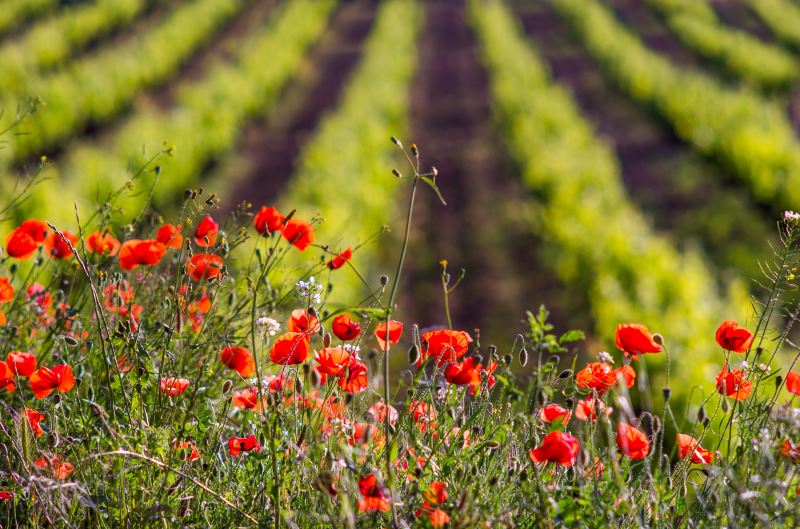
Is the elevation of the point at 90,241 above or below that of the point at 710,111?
above

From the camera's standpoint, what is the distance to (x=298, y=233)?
163 cm

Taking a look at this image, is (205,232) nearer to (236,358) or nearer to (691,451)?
(236,358)

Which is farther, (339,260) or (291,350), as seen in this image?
(339,260)

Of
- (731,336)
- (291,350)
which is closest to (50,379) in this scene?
(291,350)

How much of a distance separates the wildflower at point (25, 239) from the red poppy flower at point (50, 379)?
17.0 inches

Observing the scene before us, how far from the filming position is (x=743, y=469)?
1264mm

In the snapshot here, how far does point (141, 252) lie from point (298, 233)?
30cm

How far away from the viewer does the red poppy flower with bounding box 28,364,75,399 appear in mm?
1381

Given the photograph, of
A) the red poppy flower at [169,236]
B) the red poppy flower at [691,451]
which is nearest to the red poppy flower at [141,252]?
the red poppy flower at [169,236]

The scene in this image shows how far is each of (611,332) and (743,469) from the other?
404 cm

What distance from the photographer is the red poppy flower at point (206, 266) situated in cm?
159

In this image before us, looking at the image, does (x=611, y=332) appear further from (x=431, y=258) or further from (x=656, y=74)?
(x=656, y=74)

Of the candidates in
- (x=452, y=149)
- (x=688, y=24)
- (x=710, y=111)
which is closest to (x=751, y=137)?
(x=710, y=111)

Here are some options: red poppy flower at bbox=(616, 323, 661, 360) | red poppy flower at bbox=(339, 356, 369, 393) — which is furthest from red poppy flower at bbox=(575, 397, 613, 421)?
red poppy flower at bbox=(339, 356, 369, 393)
